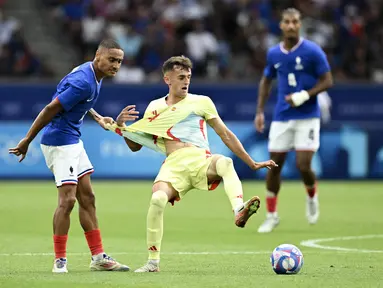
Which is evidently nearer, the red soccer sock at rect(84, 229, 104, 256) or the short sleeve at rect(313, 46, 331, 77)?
the red soccer sock at rect(84, 229, 104, 256)

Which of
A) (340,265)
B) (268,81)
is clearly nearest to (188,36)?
(268,81)

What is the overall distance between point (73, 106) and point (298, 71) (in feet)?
16.9

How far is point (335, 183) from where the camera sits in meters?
21.8

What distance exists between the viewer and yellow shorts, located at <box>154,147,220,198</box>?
369 inches

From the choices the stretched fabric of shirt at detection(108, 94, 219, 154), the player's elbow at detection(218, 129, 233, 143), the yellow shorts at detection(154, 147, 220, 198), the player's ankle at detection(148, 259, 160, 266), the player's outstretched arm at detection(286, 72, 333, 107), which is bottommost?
the player's ankle at detection(148, 259, 160, 266)

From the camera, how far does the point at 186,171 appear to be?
30.8ft

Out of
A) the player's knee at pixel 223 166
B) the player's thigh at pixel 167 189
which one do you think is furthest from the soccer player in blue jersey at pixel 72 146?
the player's knee at pixel 223 166

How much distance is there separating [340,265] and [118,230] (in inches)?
177

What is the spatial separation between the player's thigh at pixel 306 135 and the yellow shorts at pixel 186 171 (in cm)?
442

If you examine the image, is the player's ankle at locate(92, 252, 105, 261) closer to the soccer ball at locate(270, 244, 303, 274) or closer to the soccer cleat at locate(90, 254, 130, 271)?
the soccer cleat at locate(90, 254, 130, 271)

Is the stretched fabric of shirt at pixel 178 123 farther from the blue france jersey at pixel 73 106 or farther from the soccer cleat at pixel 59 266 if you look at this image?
the soccer cleat at pixel 59 266

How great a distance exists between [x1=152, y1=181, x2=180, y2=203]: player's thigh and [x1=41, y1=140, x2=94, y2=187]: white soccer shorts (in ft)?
2.53

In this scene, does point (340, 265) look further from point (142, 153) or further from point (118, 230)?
point (142, 153)

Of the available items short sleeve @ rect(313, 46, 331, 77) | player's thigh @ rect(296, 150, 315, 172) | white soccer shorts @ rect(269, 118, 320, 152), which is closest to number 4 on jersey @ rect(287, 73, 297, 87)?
short sleeve @ rect(313, 46, 331, 77)
